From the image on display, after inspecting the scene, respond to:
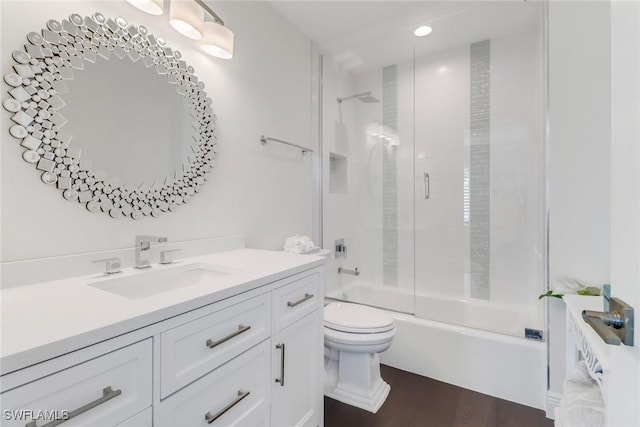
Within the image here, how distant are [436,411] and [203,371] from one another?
1442 mm

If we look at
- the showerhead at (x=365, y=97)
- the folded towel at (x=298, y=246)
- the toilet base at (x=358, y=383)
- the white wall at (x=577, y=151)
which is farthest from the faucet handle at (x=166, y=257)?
the showerhead at (x=365, y=97)

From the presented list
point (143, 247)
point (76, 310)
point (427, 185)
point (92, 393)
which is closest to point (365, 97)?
point (427, 185)

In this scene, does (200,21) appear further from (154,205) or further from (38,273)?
(38,273)

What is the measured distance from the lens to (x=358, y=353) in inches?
68.9

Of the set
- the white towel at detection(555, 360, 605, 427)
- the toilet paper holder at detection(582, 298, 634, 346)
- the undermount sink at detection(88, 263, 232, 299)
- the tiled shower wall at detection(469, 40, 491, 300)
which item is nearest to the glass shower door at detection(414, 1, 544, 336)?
the tiled shower wall at detection(469, 40, 491, 300)

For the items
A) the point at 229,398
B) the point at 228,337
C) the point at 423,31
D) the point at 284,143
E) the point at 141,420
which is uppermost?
the point at 423,31

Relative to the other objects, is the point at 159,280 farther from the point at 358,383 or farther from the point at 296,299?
the point at 358,383

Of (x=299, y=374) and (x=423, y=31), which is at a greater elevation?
(x=423, y=31)

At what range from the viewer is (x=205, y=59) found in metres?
1.56

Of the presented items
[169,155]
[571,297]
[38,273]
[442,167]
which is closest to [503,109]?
[442,167]

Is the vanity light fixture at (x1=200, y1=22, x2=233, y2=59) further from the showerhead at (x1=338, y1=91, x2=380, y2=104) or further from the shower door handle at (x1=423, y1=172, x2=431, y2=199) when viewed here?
the shower door handle at (x1=423, y1=172, x2=431, y2=199)

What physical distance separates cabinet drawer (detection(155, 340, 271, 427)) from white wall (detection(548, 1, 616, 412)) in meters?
1.60

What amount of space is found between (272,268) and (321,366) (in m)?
0.59

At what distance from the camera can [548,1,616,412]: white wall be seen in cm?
151
